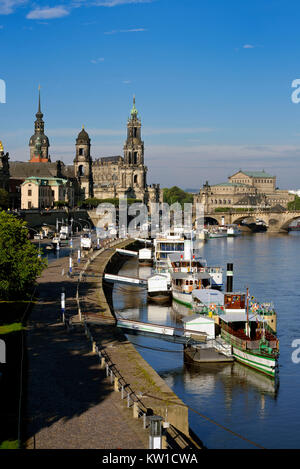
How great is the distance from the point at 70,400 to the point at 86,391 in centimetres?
115

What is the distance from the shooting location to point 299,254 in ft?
399

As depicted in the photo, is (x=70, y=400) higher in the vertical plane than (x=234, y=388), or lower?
higher

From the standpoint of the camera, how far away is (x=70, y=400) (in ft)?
89.0

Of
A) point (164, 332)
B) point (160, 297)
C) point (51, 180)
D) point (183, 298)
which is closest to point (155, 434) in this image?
point (164, 332)

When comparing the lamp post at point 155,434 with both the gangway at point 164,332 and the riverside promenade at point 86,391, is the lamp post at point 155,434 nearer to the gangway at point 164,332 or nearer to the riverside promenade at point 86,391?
the riverside promenade at point 86,391

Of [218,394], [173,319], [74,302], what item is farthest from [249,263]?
[218,394]

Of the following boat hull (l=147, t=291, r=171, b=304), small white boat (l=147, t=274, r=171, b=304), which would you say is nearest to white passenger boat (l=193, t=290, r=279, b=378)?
boat hull (l=147, t=291, r=171, b=304)

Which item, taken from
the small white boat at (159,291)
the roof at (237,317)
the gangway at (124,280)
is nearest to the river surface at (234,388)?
the small white boat at (159,291)

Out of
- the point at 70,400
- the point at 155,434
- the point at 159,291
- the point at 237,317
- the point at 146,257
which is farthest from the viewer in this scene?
the point at 146,257

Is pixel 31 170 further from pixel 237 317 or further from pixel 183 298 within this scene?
pixel 237 317

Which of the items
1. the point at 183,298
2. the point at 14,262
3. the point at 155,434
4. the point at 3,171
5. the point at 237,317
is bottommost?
the point at 183,298

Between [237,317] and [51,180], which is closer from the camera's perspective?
[237,317]

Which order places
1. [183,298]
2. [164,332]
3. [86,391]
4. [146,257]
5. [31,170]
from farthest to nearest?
[31,170], [146,257], [183,298], [164,332], [86,391]
